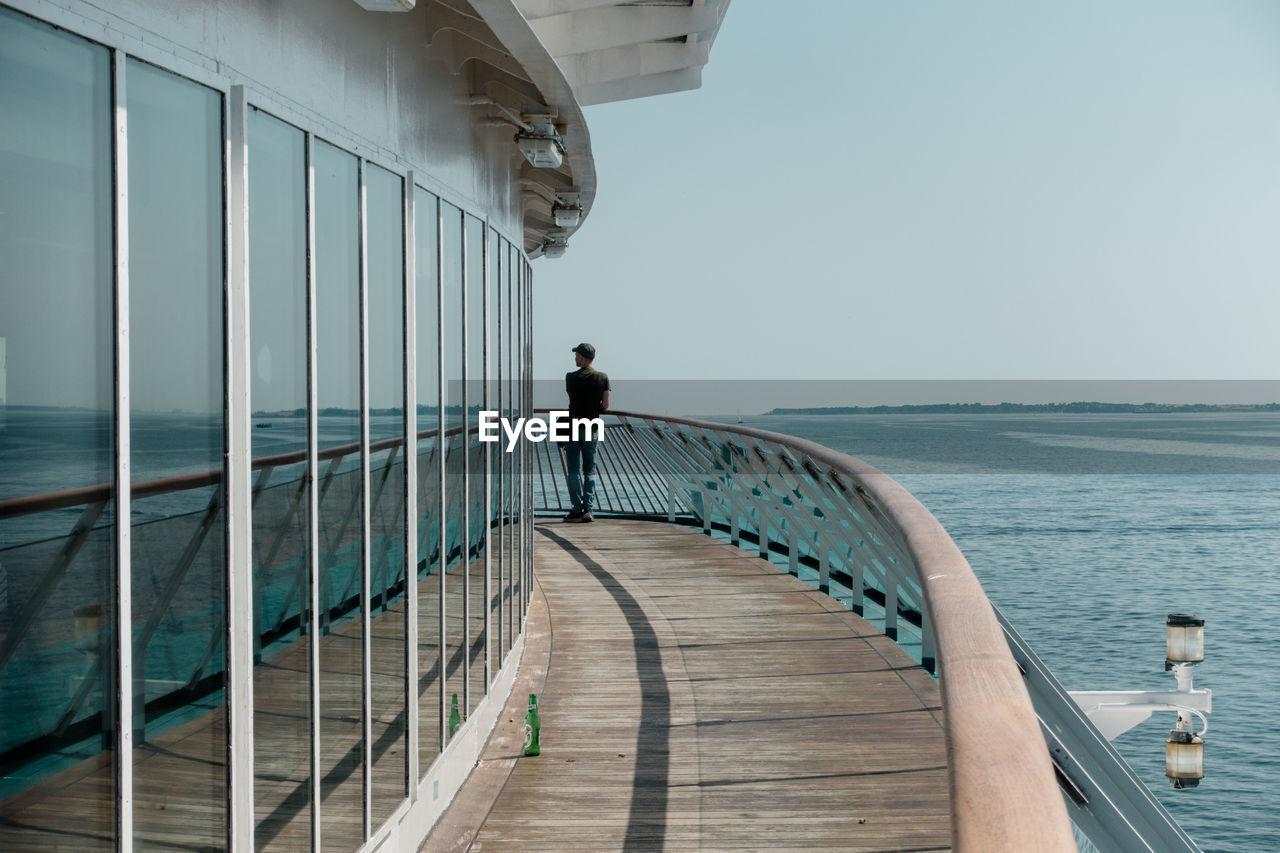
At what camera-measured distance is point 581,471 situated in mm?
9039

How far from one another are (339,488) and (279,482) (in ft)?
1.07

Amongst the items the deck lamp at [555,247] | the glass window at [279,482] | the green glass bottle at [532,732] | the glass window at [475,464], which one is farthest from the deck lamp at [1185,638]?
the glass window at [279,482]

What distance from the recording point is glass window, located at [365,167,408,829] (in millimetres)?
2633

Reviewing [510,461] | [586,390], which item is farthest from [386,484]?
[586,390]

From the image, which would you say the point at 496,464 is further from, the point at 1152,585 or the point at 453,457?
the point at 1152,585

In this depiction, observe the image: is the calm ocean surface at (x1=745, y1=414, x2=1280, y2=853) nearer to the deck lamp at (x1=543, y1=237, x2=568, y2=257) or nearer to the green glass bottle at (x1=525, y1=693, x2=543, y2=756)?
the deck lamp at (x1=543, y1=237, x2=568, y2=257)

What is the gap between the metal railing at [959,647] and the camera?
3.61 ft

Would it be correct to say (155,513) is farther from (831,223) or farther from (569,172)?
(831,223)

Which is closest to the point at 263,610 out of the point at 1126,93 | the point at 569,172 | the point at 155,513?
the point at 155,513

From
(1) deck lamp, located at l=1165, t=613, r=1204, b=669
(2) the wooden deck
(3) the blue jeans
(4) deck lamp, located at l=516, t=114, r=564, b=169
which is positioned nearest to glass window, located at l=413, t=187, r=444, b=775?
(2) the wooden deck

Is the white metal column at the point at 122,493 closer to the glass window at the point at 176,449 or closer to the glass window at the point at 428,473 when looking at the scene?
the glass window at the point at 176,449

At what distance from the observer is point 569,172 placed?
16.5ft

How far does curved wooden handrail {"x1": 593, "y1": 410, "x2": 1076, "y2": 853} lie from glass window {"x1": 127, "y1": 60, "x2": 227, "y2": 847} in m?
1.14

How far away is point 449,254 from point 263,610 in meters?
1.59
